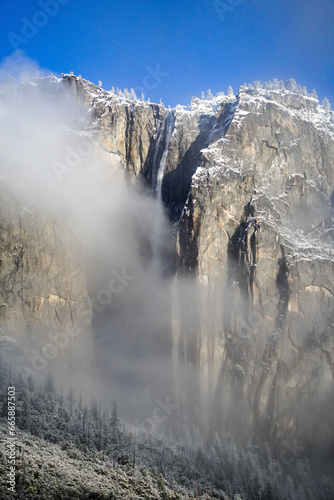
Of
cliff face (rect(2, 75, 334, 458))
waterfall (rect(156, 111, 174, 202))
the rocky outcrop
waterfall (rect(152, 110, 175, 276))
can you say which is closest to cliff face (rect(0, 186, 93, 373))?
cliff face (rect(2, 75, 334, 458))

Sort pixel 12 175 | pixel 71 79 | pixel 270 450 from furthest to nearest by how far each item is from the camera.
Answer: pixel 71 79 → pixel 12 175 → pixel 270 450

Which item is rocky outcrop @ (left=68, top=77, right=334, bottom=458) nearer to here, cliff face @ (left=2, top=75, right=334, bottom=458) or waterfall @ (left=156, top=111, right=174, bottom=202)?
cliff face @ (left=2, top=75, right=334, bottom=458)

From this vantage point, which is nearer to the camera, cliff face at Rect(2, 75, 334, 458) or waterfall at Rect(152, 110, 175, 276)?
cliff face at Rect(2, 75, 334, 458)

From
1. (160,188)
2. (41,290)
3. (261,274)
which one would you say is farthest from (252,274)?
(41,290)

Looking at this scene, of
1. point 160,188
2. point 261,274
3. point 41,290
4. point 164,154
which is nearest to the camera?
point 261,274

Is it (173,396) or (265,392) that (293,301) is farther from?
(173,396)

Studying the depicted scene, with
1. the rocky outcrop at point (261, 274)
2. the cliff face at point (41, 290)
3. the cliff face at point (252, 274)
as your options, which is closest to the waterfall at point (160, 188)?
the cliff face at point (252, 274)

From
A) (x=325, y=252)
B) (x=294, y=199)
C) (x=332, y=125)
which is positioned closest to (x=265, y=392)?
(x=325, y=252)

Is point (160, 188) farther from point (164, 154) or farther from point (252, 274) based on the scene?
point (252, 274)

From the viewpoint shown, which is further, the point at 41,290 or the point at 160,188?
the point at 160,188
